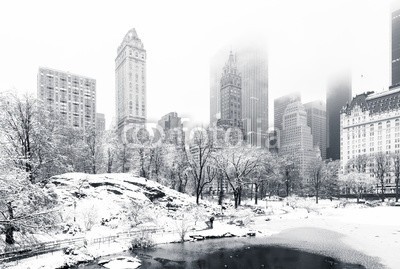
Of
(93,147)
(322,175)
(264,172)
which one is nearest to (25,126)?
(93,147)

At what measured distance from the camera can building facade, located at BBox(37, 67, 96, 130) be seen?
Result: 175625mm

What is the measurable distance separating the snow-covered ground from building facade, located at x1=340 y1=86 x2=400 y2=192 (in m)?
120

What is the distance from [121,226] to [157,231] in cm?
447

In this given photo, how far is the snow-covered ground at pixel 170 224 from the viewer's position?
1144 inches

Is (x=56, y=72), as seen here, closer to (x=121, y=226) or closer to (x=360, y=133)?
(x=121, y=226)

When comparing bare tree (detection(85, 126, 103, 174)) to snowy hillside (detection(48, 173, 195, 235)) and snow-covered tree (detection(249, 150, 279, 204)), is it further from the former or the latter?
snow-covered tree (detection(249, 150, 279, 204))

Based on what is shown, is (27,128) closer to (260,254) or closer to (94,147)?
(94,147)

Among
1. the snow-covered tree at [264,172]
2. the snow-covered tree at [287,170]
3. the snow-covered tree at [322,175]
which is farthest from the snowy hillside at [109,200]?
the snow-covered tree at [322,175]

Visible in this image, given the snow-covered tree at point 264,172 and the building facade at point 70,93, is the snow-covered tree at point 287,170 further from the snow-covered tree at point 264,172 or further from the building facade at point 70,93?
the building facade at point 70,93

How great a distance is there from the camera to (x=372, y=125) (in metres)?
172

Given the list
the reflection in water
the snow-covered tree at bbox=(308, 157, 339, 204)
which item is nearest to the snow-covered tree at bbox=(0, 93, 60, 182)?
the reflection in water

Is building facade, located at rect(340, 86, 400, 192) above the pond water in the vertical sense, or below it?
above

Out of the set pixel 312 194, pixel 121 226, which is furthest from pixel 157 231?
pixel 312 194

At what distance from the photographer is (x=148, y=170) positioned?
2670 inches
